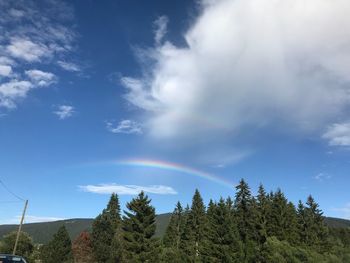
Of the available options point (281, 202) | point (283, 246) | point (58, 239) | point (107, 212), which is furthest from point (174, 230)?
point (283, 246)

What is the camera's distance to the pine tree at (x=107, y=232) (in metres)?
93.4

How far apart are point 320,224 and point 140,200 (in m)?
44.6

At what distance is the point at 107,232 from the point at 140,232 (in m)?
38.8

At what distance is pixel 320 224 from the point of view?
8825 centimetres

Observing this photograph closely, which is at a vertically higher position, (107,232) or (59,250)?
(107,232)

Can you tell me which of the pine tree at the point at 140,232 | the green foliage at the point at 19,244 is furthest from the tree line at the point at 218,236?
the green foliage at the point at 19,244

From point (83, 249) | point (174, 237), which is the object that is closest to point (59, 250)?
point (83, 249)

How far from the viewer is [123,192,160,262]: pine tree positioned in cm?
6369

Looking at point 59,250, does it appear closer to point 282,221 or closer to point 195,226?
point 195,226

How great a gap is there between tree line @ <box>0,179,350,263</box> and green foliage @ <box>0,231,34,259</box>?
17.5 ft

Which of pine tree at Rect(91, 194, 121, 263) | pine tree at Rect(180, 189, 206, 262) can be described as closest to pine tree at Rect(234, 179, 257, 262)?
pine tree at Rect(180, 189, 206, 262)

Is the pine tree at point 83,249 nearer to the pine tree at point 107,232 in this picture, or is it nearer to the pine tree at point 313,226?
the pine tree at point 107,232

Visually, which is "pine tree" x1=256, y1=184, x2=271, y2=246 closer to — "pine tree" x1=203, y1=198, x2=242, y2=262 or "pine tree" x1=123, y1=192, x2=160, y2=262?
"pine tree" x1=203, y1=198, x2=242, y2=262

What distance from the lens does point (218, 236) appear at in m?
64.0
